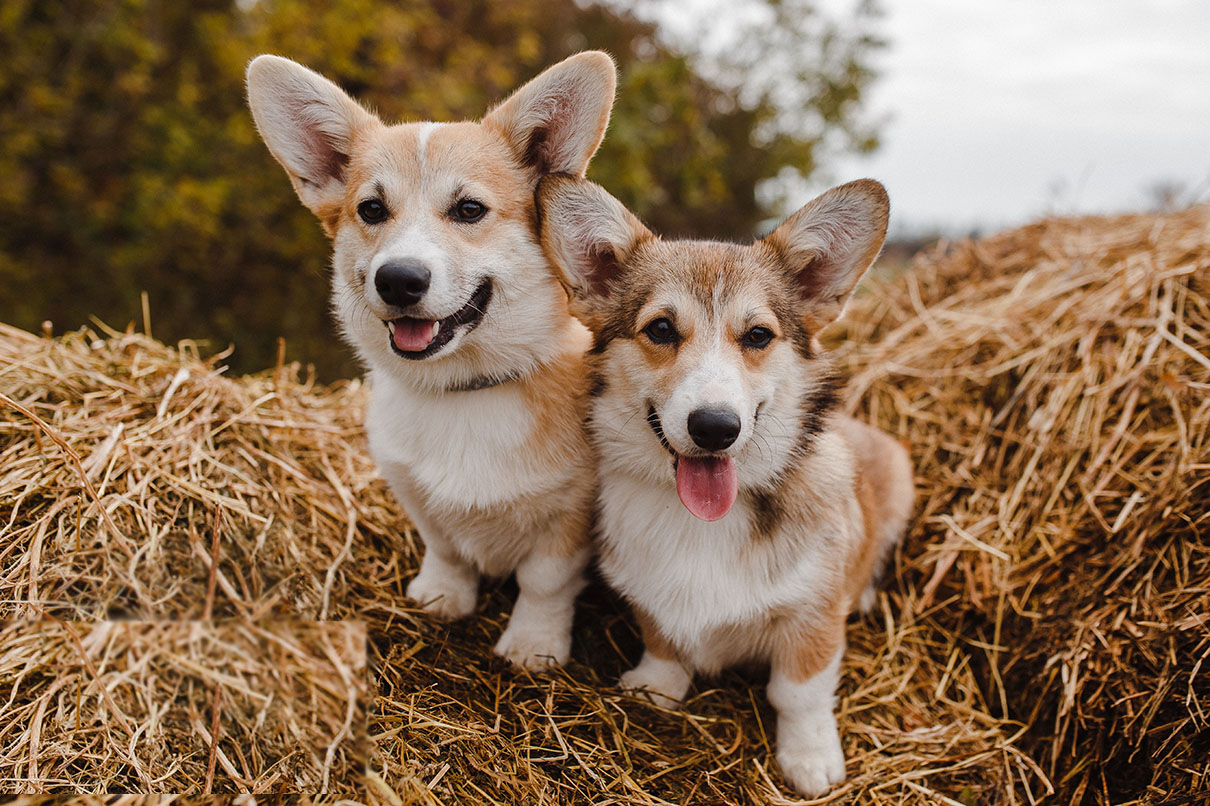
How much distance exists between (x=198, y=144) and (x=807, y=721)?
7.15 metres

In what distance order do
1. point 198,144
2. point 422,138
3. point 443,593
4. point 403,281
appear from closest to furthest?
point 403,281 < point 422,138 < point 443,593 < point 198,144

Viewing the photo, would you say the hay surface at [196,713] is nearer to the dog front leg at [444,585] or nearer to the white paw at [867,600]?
the dog front leg at [444,585]

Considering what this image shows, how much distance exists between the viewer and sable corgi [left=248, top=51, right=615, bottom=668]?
8.65 feet

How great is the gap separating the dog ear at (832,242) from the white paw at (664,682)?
4.21 feet

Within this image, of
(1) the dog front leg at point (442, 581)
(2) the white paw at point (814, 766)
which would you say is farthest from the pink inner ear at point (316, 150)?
(2) the white paw at point (814, 766)

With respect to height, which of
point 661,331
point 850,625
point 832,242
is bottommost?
point 850,625

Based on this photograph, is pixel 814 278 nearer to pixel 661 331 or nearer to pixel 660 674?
pixel 661 331

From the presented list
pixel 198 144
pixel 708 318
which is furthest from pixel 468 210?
pixel 198 144

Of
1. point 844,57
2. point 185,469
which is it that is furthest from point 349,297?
point 844,57

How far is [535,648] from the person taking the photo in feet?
9.35

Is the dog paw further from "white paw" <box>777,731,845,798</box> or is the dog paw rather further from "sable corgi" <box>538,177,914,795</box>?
"white paw" <box>777,731,845,798</box>

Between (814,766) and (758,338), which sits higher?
(758,338)

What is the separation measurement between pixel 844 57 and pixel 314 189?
27.0 ft

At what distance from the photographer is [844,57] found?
9.49 meters
